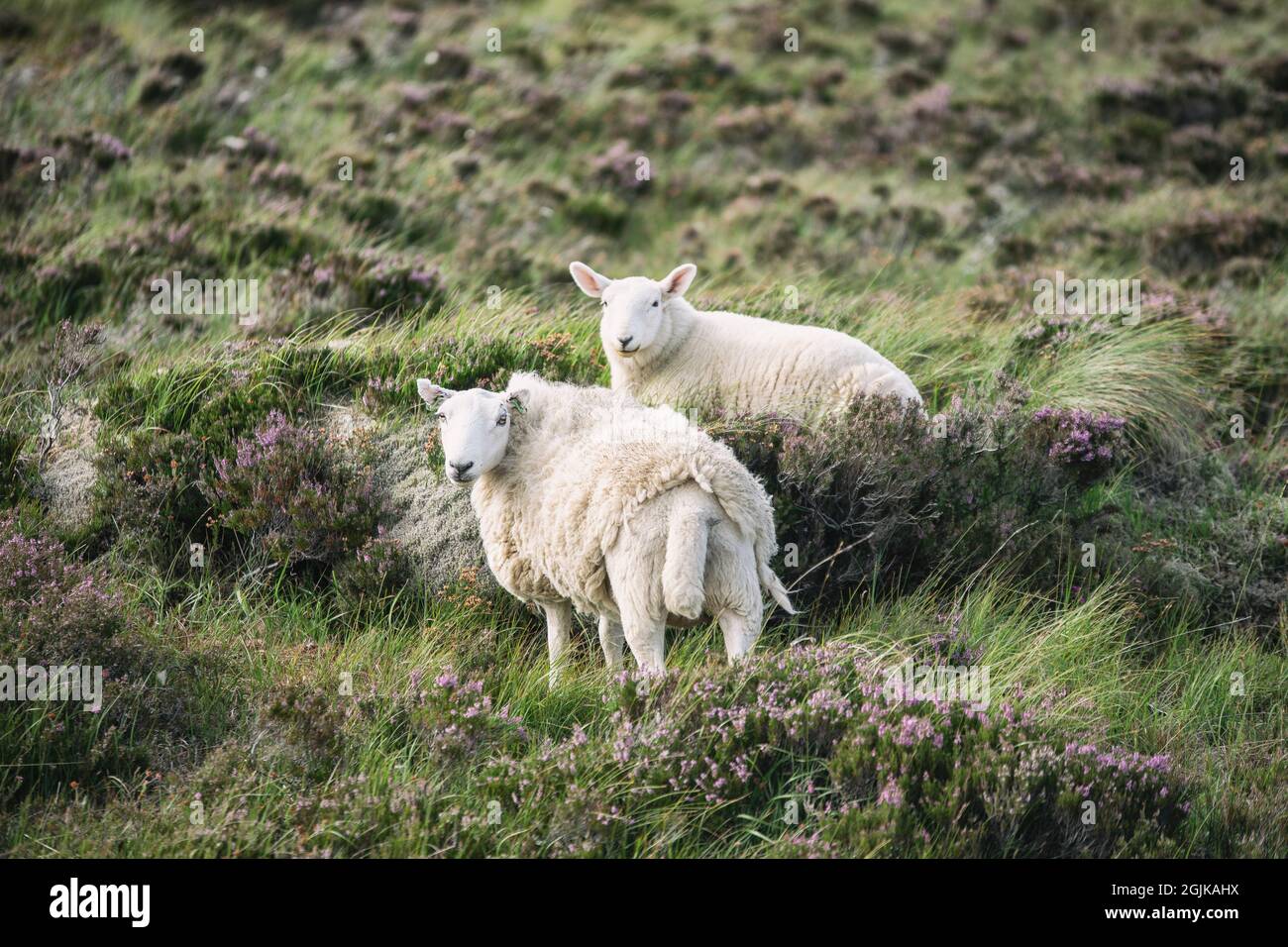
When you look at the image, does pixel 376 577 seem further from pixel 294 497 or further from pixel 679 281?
pixel 679 281

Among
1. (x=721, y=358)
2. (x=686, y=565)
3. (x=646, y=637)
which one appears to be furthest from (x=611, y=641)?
(x=721, y=358)

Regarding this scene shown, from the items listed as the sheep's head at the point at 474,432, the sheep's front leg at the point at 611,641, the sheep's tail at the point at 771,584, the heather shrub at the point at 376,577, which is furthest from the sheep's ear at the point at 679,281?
the sheep's tail at the point at 771,584

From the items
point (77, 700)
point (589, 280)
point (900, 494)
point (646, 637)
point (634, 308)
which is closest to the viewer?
point (646, 637)

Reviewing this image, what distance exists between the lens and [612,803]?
4734 millimetres

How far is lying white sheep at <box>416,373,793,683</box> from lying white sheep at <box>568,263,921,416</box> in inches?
51.5

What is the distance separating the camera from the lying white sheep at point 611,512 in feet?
15.9

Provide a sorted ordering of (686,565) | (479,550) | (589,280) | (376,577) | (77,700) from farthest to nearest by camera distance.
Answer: (589,280) → (479,550) → (376,577) → (77,700) → (686,565)

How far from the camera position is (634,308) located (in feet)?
22.4

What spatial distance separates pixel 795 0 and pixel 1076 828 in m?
17.0

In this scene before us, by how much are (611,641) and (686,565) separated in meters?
1.01

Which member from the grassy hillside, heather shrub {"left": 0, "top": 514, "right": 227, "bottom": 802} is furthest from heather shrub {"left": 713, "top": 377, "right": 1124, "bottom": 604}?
heather shrub {"left": 0, "top": 514, "right": 227, "bottom": 802}

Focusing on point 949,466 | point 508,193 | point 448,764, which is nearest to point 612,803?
point 448,764

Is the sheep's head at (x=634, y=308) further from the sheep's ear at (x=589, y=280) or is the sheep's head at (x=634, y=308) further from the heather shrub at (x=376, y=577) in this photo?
the heather shrub at (x=376, y=577)

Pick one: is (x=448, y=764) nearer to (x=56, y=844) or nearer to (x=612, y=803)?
(x=612, y=803)
